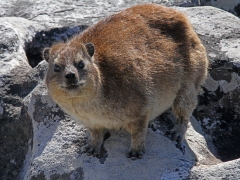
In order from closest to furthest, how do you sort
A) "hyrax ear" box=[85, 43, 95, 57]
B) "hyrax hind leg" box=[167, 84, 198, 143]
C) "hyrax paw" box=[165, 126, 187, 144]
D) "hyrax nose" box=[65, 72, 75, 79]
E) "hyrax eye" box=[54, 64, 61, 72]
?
"hyrax nose" box=[65, 72, 75, 79]
"hyrax eye" box=[54, 64, 61, 72]
"hyrax ear" box=[85, 43, 95, 57]
"hyrax paw" box=[165, 126, 187, 144]
"hyrax hind leg" box=[167, 84, 198, 143]

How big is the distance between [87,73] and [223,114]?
2554 millimetres

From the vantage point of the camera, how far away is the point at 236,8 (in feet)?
37.1

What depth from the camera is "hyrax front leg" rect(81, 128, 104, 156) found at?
705 centimetres

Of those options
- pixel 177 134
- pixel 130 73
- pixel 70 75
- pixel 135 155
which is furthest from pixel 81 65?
pixel 177 134

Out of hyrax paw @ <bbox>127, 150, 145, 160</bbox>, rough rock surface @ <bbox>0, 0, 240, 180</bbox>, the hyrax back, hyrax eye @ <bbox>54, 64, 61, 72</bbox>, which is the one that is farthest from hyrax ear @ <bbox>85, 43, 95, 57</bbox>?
hyrax paw @ <bbox>127, 150, 145, 160</bbox>

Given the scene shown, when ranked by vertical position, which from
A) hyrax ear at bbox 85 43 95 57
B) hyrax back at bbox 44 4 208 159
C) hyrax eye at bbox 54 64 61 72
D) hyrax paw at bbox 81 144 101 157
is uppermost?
hyrax ear at bbox 85 43 95 57

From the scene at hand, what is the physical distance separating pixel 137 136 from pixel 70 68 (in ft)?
4.02

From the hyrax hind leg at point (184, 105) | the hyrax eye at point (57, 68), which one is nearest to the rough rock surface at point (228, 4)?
the hyrax hind leg at point (184, 105)

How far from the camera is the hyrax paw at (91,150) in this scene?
703 centimetres

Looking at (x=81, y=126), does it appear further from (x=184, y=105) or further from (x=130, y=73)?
(x=184, y=105)

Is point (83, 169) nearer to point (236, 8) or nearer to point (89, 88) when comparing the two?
point (89, 88)

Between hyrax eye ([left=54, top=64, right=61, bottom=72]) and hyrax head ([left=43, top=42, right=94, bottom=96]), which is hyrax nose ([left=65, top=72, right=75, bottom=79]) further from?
hyrax eye ([left=54, top=64, right=61, bottom=72])

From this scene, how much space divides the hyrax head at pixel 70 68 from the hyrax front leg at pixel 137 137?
2.77ft

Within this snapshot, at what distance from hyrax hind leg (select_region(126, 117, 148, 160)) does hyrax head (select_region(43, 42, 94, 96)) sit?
834 millimetres
